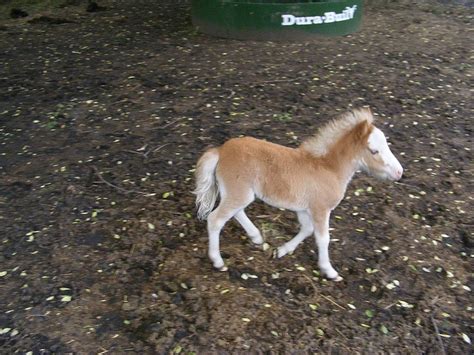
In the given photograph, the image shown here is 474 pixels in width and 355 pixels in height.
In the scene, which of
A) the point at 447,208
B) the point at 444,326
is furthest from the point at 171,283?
the point at 447,208

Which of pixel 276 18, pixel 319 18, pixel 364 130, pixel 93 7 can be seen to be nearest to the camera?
pixel 364 130

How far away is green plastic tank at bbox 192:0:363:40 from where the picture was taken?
840 centimetres

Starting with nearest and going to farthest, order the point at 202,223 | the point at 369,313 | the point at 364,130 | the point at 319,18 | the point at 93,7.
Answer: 1. the point at 364,130
2. the point at 369,313
3. the point at 202,223
4. the point at 319,18
5. the point at 93,7

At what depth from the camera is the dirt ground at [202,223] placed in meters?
3.31

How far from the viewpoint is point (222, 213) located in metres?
3.49

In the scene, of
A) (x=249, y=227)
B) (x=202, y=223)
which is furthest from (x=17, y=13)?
(x=249, y=227)

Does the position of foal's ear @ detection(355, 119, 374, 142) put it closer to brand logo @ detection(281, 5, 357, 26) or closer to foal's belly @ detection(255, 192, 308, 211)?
foal's belly @ detection(255, 192, 308, 211)

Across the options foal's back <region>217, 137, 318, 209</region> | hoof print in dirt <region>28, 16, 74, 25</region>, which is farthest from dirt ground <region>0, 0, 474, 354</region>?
hoof print in dirt <region>28, 16, 74, 25</region>

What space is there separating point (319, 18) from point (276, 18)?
0.68m

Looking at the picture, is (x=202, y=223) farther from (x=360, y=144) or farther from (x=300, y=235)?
(x=360, y=144)

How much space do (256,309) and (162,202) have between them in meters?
1.42

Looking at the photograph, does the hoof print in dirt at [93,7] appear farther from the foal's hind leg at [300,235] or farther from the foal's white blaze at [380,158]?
the foal's white blaze at [380,158]

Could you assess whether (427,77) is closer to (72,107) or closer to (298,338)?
(72,107)

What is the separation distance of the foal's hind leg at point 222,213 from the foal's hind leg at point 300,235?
438 millimetres
